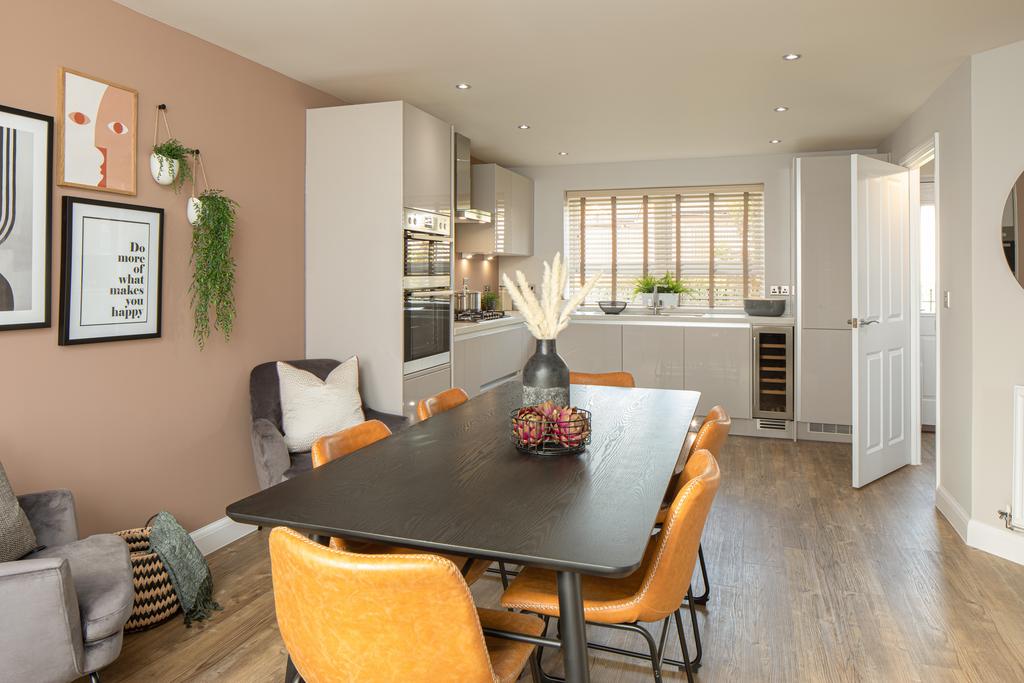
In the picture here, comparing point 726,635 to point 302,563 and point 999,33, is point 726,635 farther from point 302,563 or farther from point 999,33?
point 999,33

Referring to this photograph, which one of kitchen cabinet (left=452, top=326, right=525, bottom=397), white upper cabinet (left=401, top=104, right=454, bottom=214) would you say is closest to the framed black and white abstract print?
white upper cabinet (left=401, top=104, right=454, bottom=214)

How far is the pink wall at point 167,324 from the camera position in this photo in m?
2.57

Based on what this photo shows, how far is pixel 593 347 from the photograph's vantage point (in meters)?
6.36

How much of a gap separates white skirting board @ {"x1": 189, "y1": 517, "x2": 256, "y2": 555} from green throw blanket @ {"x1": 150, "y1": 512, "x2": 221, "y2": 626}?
57cm

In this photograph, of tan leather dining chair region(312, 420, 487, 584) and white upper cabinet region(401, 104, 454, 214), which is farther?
white upper cabinet region(401, 104, 454, 214)

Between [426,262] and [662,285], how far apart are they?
10.5 feet

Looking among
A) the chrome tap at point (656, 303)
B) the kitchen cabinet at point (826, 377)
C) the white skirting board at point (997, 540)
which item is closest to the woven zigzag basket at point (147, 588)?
the white skirting board at point (997, 540)

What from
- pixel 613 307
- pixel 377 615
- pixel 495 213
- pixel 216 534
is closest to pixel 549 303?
pixel 377 615

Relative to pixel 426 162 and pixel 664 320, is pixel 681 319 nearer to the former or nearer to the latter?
pixel 664 320

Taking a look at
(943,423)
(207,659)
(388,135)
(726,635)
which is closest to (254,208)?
(388,135)

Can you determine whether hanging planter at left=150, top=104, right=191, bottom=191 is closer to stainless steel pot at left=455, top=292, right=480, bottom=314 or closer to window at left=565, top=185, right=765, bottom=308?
stainless steel pot at left=455, top=292, right=480, bottom=314

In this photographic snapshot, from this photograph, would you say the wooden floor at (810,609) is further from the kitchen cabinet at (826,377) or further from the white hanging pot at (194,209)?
the white hanging pot at (194,209)

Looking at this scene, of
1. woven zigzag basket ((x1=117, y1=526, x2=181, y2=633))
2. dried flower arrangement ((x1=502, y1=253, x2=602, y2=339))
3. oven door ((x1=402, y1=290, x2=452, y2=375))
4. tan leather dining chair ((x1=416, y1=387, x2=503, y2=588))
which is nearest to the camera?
dried flower arrangement ((x1=502, y1=253, x2=602, y2=339))

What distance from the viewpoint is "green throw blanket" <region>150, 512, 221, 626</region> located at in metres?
2.67
